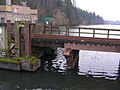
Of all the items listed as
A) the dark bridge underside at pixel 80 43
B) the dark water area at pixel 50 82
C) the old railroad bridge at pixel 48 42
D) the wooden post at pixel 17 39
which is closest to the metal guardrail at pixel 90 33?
the old railroad bridge at pixel 48 42

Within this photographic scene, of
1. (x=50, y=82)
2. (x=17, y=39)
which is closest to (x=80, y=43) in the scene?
(x=50, y=82)

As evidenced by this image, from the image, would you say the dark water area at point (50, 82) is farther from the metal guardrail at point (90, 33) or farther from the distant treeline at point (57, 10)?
the distant treeline at point (57, 10)

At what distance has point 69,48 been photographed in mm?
16297

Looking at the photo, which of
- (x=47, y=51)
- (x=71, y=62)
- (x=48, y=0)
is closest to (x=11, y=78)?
(x=71, y=62)

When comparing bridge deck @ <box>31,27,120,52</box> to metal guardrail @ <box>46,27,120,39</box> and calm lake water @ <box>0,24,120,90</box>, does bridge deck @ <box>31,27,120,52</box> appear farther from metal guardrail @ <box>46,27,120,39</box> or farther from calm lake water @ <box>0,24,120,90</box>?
calm lake water @ <box>0,24,120,90</box>

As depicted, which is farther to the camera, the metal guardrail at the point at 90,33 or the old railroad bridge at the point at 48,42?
the metal guardrail at the point at 90,33

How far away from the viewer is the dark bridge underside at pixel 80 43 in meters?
15.3

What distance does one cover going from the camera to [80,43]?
1606 centimetres

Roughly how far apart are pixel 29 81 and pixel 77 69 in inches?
220

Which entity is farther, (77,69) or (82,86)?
(77,69)

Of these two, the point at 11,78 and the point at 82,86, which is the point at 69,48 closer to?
the point at 82,86

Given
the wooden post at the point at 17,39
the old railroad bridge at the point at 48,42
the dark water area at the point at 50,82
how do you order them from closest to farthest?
the dark water area at the point at 50,82 → the old railroad bridge at the point at 48,42 → the wooden post at the point at 17,39

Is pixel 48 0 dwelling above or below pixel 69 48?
above

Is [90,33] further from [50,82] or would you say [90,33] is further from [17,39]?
[17,39]
